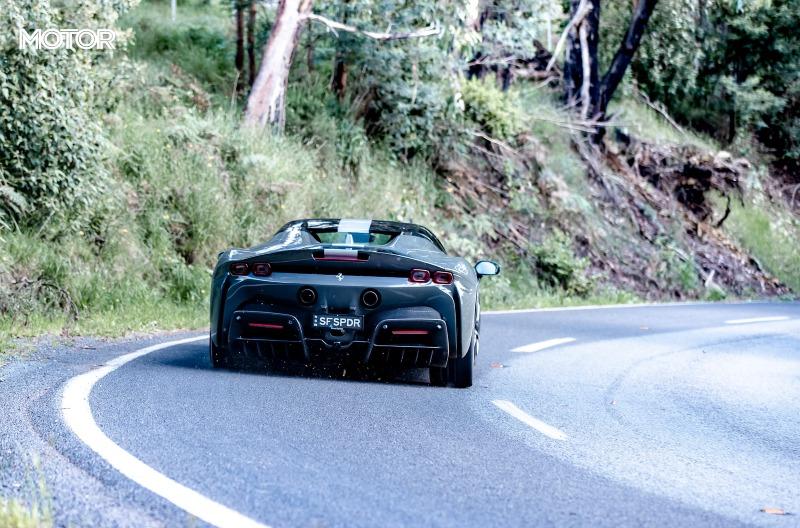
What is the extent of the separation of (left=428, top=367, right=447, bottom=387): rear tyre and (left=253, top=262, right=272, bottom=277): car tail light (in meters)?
1.56

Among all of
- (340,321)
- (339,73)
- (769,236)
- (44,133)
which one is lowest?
(769,236)

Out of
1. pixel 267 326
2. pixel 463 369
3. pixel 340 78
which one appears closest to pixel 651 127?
pixel 340 78

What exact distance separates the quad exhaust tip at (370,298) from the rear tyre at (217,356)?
1.41 meters

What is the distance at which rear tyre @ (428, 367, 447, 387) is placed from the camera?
29.6 ft

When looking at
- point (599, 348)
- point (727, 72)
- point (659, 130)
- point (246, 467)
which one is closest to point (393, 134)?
point (599, 348)

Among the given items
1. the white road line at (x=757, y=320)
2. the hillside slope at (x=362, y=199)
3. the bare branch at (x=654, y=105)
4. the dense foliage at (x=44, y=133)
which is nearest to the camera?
the dense foliage at (x=44, y=133)

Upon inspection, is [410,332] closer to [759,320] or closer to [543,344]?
[543,344]

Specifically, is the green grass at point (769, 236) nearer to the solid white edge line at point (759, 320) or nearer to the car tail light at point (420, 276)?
the solid white edge line at point (759, 320)

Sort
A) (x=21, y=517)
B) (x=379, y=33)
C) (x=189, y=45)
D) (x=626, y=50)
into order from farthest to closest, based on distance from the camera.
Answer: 1. (x=626, y=50)
2. (x=189, y=45)
3. (x=379, y=33)
4. (x=21, y=517)

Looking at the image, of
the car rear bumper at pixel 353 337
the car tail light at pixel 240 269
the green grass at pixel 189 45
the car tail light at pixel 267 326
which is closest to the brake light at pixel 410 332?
the car rear bumper at pixel 353 337

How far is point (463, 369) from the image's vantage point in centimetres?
895

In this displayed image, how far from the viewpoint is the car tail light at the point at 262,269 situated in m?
8.62

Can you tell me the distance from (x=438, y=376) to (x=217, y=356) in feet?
5.97

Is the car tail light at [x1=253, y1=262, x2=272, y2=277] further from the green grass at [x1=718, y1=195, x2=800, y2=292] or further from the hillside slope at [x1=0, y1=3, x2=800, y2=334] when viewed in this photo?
the green grass at [x1=718, y1=195, x2=800, y2=292]
